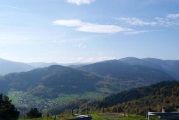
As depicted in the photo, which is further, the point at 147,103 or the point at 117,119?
the point at 147,103

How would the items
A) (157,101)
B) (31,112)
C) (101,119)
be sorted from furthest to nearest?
1. (157,101)
2. (31,112)
3. (101,119)

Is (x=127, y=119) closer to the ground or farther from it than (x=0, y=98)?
closer to the ground

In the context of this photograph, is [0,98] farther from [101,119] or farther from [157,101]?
[157,101]

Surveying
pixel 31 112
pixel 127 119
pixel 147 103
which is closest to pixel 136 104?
pixel 147 103

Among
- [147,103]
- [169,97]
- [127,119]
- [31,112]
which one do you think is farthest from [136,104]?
[127,119]

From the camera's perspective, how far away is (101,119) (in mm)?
40812

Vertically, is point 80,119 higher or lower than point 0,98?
lower

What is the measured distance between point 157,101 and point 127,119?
524ft

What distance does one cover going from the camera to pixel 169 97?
642 feet

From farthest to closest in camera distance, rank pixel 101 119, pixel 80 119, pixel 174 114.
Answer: pixel 101 119, pixel 174 114, pixel 80 119

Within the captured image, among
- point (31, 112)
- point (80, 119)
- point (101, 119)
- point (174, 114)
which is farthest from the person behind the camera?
point (31, 112)

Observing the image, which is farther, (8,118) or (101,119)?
(101,119)

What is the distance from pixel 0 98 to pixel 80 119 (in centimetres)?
1176

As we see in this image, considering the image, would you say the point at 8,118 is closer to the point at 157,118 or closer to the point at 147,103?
the point at 157,118
